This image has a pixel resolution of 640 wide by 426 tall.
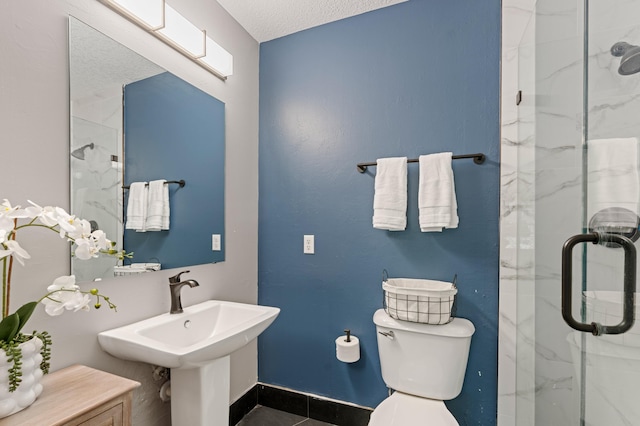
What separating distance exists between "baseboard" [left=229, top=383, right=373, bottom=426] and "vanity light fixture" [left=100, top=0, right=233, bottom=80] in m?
1.93

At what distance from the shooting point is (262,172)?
81.9 inches

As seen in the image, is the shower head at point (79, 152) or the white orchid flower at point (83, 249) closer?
the white orchid flower at point (83, 249)

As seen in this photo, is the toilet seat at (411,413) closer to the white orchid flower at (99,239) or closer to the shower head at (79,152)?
the white orchid flower at (99,239)

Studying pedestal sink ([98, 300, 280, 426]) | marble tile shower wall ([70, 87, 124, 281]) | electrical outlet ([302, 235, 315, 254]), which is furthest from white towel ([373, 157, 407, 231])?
marble tile shower wall ([70, 87, 124, 281])

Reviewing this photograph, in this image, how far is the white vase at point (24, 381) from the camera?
0.73m

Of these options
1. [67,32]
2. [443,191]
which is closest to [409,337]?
[443,191]

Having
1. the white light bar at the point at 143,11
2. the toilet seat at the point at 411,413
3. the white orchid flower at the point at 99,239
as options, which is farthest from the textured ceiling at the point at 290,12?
the toilet seat at the point at 411,413

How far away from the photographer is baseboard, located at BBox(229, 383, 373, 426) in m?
1.77

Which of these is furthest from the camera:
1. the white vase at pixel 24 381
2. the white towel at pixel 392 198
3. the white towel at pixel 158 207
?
the white towel at pixel 392 198

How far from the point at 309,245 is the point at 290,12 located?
1384 mm

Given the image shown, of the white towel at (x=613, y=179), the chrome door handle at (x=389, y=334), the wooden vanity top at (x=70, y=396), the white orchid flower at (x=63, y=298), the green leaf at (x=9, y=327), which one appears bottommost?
the chrome door handle at (x=389, y=334)

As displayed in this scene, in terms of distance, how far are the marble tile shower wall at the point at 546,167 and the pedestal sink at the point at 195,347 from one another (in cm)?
112

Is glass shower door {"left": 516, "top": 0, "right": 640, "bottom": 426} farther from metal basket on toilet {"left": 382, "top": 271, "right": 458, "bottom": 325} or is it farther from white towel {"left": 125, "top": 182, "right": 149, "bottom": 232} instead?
white towel {"left": 125, "top": 182, "right": 149, "bottom": 232}

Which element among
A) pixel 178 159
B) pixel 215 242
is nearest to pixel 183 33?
pixel 178 159
